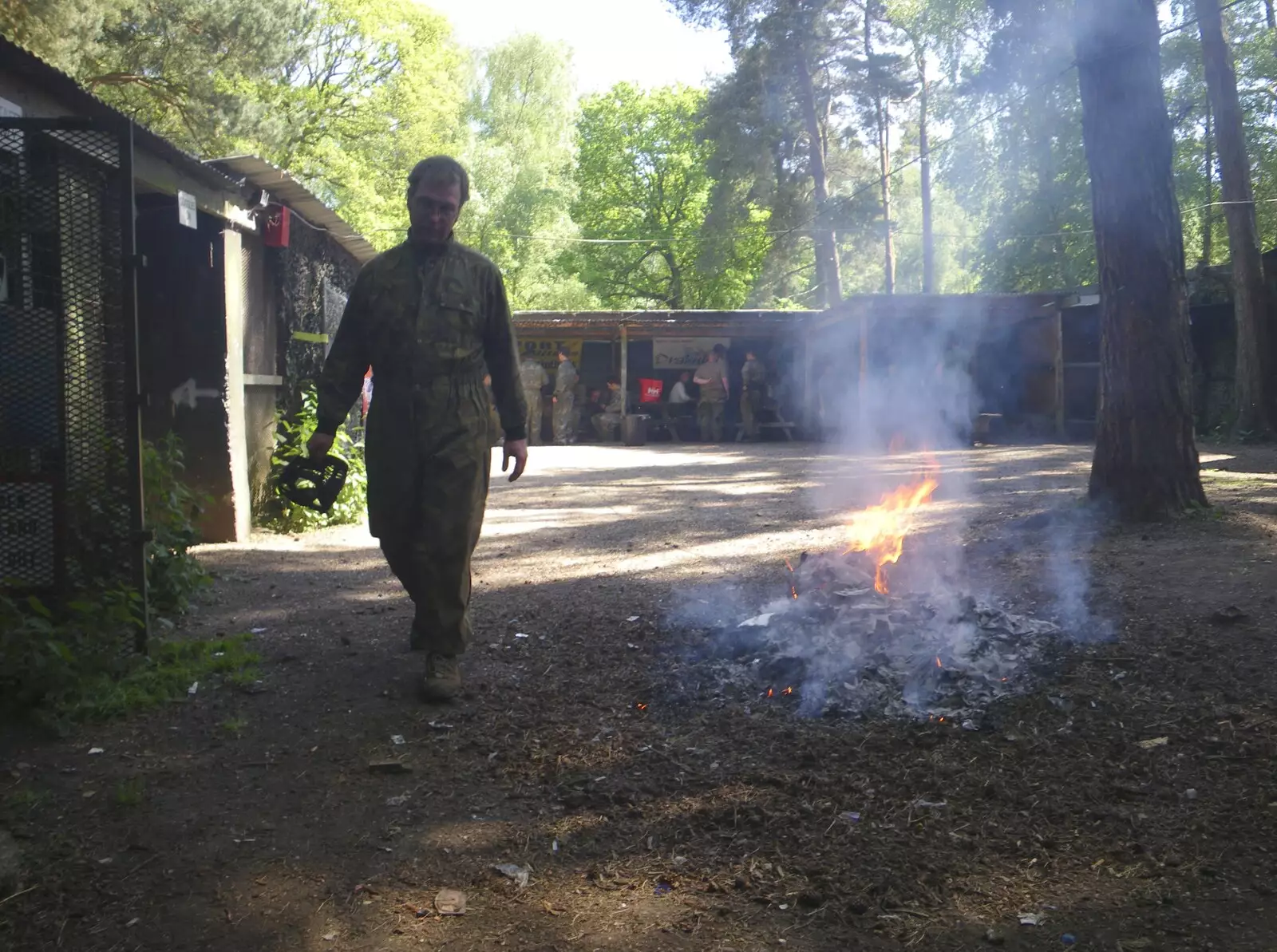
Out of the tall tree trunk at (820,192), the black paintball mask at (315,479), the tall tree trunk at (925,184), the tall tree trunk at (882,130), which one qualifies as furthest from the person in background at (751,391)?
the black paintball mask at (315,479)

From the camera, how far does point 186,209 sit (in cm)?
744

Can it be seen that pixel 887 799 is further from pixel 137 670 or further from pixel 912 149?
pixel 912 149

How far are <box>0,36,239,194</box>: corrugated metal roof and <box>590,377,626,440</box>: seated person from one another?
17.7 m

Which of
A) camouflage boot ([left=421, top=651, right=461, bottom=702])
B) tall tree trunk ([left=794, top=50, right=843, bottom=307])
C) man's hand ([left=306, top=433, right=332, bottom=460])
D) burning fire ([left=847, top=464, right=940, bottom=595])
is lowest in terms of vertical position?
camouflage boot ([left=421, top=651, right=461, bottom=702])

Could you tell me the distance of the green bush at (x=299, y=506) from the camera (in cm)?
962

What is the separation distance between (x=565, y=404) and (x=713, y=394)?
3.59m

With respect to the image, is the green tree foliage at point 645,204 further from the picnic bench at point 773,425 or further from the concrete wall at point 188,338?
the concrete wall at point 188,338

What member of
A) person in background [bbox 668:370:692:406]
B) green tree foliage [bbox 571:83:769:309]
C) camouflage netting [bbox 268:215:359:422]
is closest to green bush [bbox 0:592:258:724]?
camouflage netting [bbox 268:215:359:422]

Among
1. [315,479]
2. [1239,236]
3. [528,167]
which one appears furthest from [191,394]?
[528,167]

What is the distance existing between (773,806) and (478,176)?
151 ft

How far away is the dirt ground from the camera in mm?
2676

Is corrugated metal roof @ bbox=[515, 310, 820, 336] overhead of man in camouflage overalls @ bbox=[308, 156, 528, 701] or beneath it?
overhead

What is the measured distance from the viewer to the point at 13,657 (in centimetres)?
401

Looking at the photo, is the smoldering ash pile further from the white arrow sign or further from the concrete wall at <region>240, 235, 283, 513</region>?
the concrete wall at <region>240, 235, 283, 513</region>
